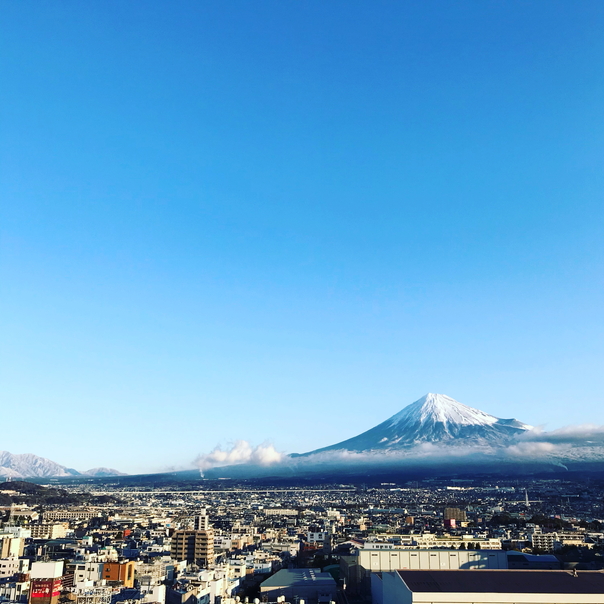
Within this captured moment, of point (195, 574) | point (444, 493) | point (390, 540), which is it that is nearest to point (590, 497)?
point (444, 493)

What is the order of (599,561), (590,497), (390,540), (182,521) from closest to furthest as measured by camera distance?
1. (599,561)
2. (390,540)
3. (182,521)
4. (590,497)

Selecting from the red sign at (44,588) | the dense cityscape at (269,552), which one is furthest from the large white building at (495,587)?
the red sign at (44,588)

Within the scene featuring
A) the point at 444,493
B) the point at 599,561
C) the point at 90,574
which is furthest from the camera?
the point at 444,493

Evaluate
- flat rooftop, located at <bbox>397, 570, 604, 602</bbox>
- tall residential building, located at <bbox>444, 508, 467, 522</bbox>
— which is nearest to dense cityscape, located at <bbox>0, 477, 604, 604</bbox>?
tall residential building, located at <bbox>444, 508, 467, 522</bbox>

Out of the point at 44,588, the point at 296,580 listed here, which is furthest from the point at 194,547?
the point at 44,588

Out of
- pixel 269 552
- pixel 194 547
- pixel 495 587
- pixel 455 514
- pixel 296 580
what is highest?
pixel 455 514

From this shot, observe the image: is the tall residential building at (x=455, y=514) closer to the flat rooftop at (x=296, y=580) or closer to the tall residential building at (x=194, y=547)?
the tall residential building at (x=194, y=547)

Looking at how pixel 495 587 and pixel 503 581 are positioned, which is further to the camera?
pixel 503 581

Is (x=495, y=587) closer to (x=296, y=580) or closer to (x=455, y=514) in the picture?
(x=296, y=580)

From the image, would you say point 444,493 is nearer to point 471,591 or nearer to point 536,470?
point 536,470
